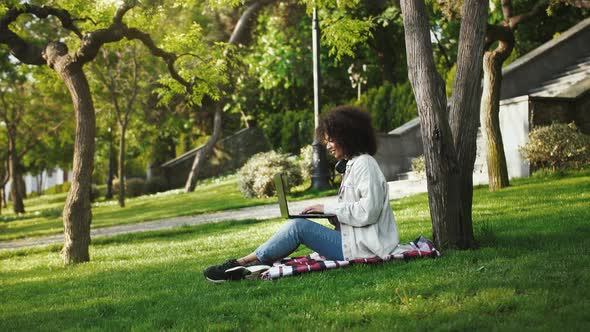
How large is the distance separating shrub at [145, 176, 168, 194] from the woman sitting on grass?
32.1 metres

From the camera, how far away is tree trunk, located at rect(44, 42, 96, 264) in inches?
418

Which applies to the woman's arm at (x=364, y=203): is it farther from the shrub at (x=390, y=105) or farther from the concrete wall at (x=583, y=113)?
the shrub at (x=390, y=105)

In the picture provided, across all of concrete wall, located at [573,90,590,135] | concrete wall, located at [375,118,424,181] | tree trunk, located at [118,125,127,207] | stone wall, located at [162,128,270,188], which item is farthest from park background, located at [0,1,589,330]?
concrete wall, located at [375,118,424,181]

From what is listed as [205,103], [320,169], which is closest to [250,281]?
[320,169]

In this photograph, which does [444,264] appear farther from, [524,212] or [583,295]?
[524,212]

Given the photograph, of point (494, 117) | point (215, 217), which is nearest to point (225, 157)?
point (215, 217)

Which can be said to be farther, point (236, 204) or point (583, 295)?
point (236, 204)

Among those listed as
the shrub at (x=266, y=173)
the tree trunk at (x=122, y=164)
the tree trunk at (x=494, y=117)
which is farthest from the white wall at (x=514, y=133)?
the tree trunk at (x=122, y=164)

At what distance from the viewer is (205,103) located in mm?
37406

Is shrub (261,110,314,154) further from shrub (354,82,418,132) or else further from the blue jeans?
the blue jeans

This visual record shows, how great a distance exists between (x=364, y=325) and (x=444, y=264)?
1987mm

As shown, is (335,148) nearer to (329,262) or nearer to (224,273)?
(329,262)

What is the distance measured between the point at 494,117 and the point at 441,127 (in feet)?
24.3

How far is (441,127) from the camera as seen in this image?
23.2 feet
